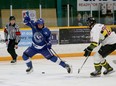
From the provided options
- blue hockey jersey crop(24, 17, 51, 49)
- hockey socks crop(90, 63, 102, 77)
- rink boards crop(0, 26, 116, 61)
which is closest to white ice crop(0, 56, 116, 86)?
hockey socks crop(90, 63, 102, 77)

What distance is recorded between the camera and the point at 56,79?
7.50 m

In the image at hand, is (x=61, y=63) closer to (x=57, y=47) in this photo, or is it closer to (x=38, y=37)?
(x=38, y=37)

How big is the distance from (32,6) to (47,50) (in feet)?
19.0

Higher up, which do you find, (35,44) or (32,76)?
(35,44)

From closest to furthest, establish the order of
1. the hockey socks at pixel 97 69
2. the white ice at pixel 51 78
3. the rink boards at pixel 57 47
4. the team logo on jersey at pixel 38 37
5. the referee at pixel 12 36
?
the white ice at pixel 51 78, the hockey socks at pixel 97 69, the team logo on jersey at pixel 38 37, the referee at pixel 12 36, the rink boards at pixel 57 47

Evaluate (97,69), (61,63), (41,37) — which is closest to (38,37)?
(41,37)

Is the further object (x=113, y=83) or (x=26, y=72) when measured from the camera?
(x=26, y=72)

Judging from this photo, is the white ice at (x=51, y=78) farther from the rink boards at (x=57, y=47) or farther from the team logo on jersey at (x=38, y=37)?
the rink boards at (x=57, y=47)

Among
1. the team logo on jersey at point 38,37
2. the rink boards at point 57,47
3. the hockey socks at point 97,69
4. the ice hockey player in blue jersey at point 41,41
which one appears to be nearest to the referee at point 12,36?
the rink boards at point 57,47

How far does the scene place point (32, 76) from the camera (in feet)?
26.2

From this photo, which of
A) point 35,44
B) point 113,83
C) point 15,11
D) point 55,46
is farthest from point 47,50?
point 15,11

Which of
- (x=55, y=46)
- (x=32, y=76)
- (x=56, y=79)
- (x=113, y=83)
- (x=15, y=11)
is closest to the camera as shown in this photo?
(x=113, y=83)

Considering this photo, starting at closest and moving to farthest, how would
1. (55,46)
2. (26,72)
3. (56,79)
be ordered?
(56,79) < (26,72) < (55,46)

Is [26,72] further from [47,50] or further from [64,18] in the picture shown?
[64,18]
